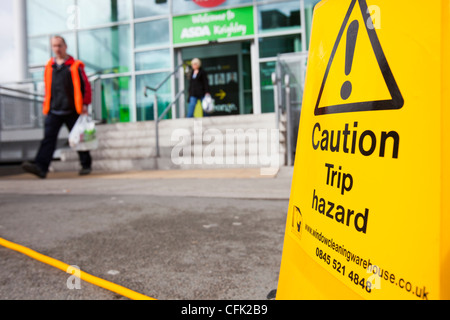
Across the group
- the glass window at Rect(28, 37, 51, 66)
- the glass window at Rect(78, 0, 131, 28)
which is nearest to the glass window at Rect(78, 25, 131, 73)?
the glass window at Rect(78, 0, 131, 28)

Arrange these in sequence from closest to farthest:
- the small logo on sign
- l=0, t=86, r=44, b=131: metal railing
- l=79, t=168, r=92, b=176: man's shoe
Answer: the small logo on sign < l=79, t=168, r=92, b=176: man's shoe < l=0, t=86, r=44, b=131: metal railing

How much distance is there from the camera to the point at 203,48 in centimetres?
1227

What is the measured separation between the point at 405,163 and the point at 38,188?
5.22m

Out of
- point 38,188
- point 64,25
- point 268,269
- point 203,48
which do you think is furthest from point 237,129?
point 64,25

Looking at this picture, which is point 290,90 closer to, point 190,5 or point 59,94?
point 59,94

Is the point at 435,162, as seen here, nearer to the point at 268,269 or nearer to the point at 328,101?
the point at 328,101

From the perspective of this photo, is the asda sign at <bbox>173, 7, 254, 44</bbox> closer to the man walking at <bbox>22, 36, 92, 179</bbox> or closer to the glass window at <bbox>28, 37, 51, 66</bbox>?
the glass window at <bbox>28, 37, 51, 66</bbox>

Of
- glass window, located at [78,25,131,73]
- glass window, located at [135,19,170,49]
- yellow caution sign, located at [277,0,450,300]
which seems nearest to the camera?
yellow caution sign, located at [277,0,450,300]

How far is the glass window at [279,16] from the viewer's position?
1070 cm

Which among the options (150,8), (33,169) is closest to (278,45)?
(150,8)

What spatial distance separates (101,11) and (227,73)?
4510mm

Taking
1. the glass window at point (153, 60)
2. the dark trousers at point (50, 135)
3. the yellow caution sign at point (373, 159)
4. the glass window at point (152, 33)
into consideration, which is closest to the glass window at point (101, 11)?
the glass window at point (152, 33)

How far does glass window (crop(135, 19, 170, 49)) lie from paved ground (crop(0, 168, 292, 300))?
7979 mm

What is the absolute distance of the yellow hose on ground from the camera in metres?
1.66
